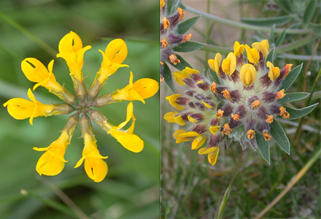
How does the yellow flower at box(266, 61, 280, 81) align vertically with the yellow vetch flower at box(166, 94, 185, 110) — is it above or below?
above

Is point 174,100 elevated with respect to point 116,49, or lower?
lower

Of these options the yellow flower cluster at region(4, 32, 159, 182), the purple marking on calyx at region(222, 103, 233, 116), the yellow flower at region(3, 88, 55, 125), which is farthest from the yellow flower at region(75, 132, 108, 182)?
the purple marking on calyx at region(222, 103, 233, 116)

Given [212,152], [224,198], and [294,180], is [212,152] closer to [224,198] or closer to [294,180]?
[224,198]

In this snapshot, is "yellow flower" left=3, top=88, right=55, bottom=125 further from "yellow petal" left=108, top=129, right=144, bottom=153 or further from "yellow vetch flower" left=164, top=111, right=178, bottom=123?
"yellow vetch flower" left=164, top=111, right=178, bottom=123

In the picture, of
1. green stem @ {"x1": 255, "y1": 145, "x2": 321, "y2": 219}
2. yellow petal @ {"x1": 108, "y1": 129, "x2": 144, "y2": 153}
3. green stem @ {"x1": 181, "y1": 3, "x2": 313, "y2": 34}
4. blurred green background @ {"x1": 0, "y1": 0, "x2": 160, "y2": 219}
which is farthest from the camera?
blurred green background @ {"x1": 0, "y1": 0, "x2": 160, "y2": 219}

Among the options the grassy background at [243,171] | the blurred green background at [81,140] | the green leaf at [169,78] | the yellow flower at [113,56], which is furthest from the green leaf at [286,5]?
the yellow flower at [113,56]

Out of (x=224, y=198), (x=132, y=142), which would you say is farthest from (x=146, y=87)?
(x=224, y=198)
